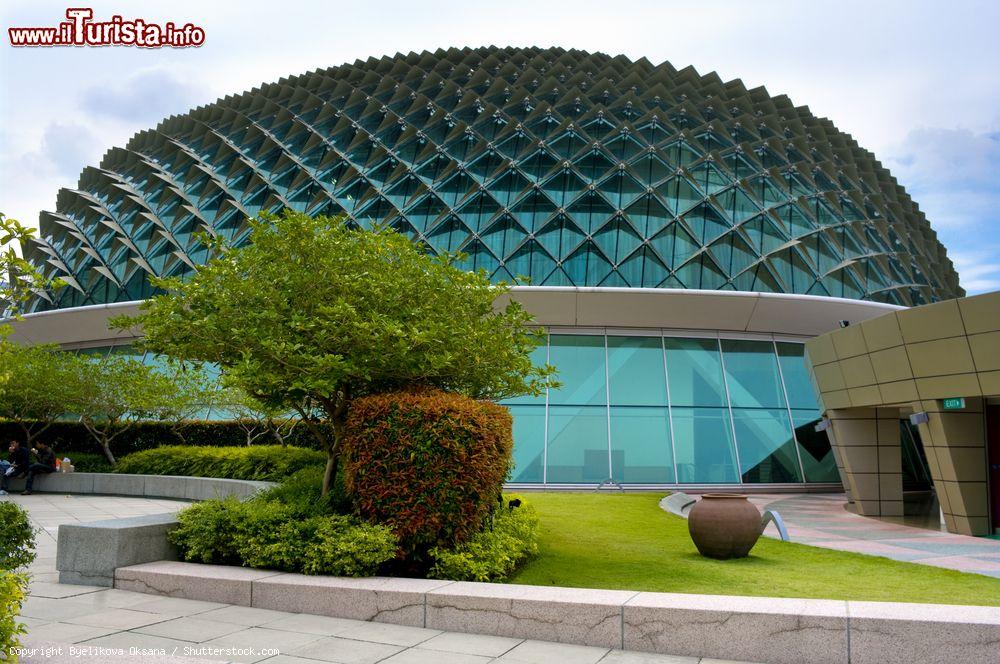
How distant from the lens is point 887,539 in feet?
52.4

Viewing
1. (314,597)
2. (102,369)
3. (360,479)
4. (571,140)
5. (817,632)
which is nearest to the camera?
(817,632)

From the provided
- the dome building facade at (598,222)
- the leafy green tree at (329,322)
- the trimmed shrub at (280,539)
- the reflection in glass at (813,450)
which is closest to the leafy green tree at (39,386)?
the dome building facade at (598,222)

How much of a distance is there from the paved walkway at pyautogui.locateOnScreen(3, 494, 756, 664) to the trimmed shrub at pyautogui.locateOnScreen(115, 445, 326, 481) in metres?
10.5

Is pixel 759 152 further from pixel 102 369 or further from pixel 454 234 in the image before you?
pixel 102 369

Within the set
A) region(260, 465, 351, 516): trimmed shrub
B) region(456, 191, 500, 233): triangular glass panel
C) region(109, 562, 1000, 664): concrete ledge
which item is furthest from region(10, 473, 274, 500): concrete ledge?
region(456, 191, 500, 233): triangular glass panel

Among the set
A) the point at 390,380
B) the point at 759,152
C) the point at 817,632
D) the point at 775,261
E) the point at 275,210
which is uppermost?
the point at 759,152

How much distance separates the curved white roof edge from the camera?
27.0 meters

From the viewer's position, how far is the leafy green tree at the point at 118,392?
24.5m

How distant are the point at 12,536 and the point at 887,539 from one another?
51.2 feet

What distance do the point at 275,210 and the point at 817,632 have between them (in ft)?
101

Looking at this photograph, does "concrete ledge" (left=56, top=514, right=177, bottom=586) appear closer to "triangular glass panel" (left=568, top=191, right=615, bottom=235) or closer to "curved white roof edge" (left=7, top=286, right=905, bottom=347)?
"curved white roof edge" (left=7, top=286, right=905, bottom=347)

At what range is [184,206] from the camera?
117 feet

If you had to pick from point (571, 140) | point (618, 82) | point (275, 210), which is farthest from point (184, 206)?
point (618, 82)

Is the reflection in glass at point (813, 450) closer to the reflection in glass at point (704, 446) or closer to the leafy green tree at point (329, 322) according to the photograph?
the reflection in glass at point (704, 446)
